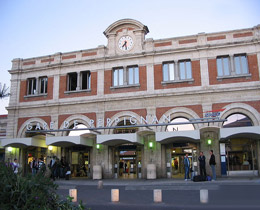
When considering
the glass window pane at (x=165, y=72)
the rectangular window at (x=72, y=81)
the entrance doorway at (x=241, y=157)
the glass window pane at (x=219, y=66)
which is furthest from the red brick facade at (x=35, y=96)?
the entrance doorway at (x=241, y=157)

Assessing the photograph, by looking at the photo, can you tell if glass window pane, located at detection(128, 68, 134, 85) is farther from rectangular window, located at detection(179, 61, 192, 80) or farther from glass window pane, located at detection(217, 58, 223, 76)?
glass window pane, located at detection(217, 58, 223, 76)

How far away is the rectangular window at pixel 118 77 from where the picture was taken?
24.1m

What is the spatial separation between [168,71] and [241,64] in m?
5.16

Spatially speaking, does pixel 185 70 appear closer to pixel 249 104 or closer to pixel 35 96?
pixel 249 104

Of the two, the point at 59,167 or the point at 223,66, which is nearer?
the point at 223,66

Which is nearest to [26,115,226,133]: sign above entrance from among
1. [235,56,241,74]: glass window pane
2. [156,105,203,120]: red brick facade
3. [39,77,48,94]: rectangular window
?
[156,105,203,120]: red brick facade

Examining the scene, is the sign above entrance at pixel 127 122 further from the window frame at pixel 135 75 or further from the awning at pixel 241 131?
the window frame at pixel 135 75

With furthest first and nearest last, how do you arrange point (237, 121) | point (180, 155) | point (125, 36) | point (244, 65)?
point (125, 36), point (180, 155), point (244, 65), point (237, 121)

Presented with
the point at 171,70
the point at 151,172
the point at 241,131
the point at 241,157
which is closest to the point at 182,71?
the point at 171,70

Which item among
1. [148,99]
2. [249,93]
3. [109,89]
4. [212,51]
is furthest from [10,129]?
[249,93]

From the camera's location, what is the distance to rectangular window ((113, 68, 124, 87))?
24.1 meters

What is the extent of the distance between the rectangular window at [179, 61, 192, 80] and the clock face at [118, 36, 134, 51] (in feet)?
13.9

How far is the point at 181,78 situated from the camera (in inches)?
892

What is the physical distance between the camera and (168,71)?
75.7 ft
